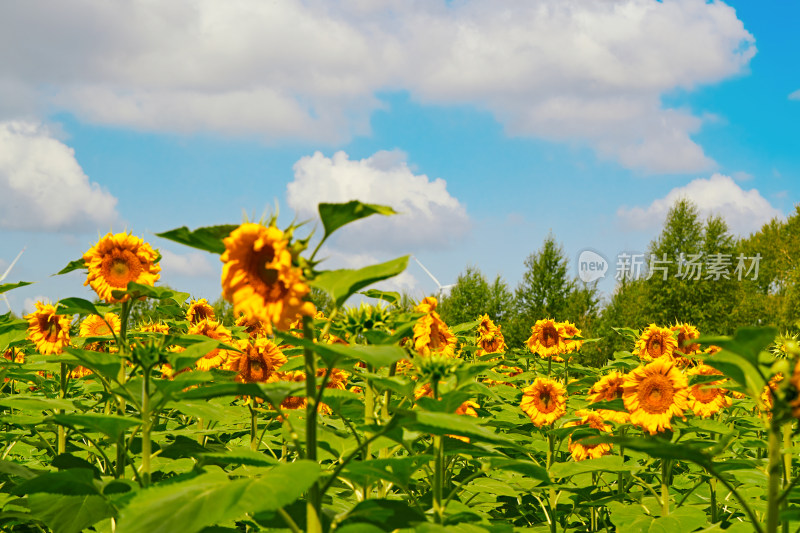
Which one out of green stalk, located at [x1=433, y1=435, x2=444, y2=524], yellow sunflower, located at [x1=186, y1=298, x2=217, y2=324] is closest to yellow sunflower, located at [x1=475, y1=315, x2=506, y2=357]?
yellow sunflower, located at [x1=186, y1=298, x2=217, y2=324]

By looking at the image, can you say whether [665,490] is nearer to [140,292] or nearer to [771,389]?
[771,389]

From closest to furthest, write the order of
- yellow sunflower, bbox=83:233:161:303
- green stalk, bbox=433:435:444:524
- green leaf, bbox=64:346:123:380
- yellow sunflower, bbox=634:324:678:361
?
1. green stalk, bbox=433:435:444:524
2. green leaf, bbox=64:346:123:380
3. yellow sunflower, bbox=83:233:161:303
4. yellow sunflower, bbox=634:324:678:361

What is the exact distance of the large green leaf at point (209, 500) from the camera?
4.73 feet

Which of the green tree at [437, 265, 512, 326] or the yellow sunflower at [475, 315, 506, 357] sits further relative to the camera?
the green tree at [437, 265, 512, 326]

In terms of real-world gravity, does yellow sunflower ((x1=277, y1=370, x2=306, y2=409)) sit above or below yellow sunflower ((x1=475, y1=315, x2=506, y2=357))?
below

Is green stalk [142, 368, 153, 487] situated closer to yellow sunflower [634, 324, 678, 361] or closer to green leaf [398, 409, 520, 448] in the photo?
green leaf [398, 409, 520, 448]

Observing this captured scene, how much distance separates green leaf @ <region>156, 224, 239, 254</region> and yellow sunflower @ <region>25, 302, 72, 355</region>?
3.40m

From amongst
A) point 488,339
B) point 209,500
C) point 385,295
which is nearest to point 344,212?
point 209,500

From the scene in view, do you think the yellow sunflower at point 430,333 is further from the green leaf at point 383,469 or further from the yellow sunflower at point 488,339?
the yellow sunflower at point 488,339

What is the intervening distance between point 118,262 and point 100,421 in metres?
1.52

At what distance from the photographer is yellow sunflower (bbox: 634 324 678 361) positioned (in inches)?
239

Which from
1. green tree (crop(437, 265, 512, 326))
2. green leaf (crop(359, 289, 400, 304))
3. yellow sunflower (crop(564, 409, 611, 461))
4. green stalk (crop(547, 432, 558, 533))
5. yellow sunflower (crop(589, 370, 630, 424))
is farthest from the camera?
green tree (crop(437, 265, 512, 326))

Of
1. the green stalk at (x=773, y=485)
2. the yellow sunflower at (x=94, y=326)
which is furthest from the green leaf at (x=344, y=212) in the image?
the yellow sunflower at (x=94, y=326)

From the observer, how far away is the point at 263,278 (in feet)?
5.92
